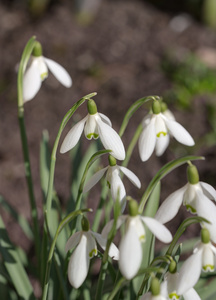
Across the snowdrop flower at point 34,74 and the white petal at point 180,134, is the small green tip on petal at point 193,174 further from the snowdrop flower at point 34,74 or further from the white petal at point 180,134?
the snowdrop flower at point 34,74

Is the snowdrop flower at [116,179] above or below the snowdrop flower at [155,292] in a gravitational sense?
above

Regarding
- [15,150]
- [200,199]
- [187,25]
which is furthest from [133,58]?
[200,199]

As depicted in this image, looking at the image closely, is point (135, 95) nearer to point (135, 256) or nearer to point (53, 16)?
point (53, 16)

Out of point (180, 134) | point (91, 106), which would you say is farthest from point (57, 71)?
point (180, 134)

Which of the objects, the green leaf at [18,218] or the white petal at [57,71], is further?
the green leaf at [18,218]

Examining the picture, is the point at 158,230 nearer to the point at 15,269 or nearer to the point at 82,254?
the point at 82,254

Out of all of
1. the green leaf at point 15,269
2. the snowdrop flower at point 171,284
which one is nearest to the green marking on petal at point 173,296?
the snowdrop flower at point 171,284

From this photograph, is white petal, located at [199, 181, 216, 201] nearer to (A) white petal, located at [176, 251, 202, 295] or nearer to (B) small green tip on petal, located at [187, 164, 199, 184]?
(B) small green tip on petal, located at [187, 164, 199, 184]
